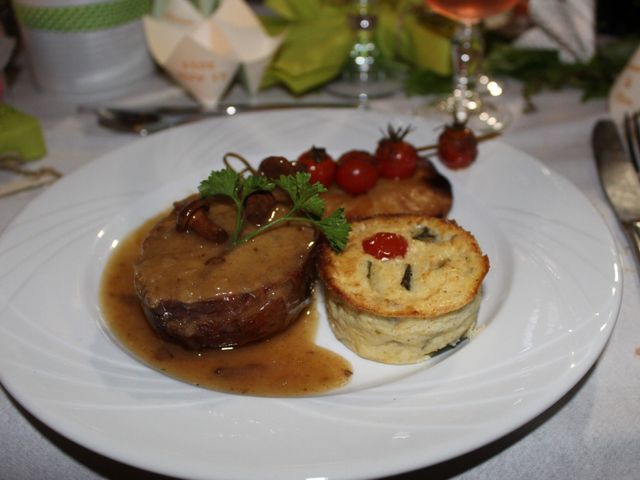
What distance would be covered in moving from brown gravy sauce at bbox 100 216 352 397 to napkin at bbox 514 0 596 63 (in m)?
2.54

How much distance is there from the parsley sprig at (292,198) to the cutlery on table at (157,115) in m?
1.17

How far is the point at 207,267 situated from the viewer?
2.35 meters

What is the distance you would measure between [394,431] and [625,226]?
148 cm

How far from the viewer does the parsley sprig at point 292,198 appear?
2373 mm

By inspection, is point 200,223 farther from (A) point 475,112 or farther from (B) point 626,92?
(B) point 626,92

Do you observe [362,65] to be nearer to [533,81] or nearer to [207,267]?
[533,81]

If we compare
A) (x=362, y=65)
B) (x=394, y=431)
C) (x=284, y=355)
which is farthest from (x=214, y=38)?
(x=394, y=431)

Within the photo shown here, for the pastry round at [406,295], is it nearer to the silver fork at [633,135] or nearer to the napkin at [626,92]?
the silver fork at [633,135]

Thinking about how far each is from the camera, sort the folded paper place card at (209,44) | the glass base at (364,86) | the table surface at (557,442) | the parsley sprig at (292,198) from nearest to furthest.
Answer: the table surface at (557,442)
the parsley sprig at (292,198)
the folded paper place card at (209,44)
the glass base at (364,86)

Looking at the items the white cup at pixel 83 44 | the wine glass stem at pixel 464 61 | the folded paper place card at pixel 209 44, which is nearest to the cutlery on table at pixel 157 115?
the folded paper place card at pixel 209 44

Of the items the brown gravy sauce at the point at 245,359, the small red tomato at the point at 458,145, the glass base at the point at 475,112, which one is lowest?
the glass base at the point at 475,112

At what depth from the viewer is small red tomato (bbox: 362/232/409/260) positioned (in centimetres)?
238

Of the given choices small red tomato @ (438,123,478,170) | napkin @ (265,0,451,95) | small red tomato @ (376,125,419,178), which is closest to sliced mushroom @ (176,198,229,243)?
small red tomato @ (376,125,419,178)

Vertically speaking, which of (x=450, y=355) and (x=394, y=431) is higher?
(x=394, y=431)
